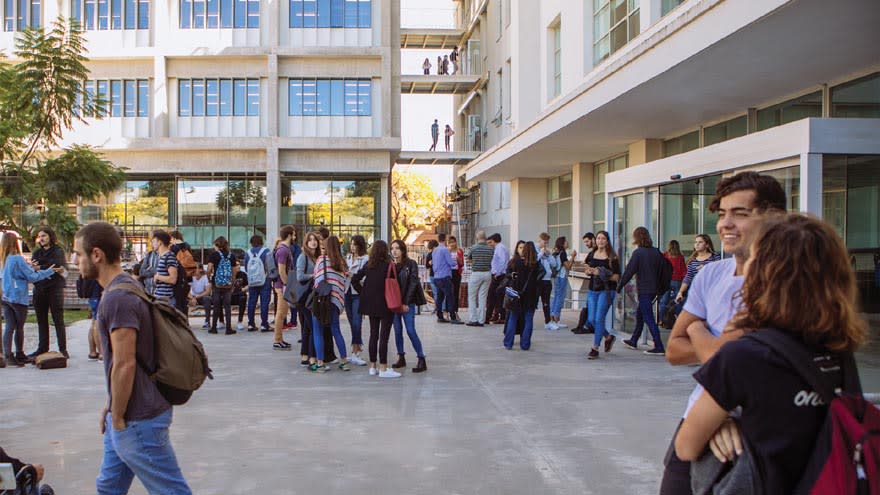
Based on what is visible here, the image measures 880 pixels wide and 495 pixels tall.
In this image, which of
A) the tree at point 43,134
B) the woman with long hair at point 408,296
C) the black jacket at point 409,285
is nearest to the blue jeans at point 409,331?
the woman with long hair at point 408,296

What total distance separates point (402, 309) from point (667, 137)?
10.1 meters

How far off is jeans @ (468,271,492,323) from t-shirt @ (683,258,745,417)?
40.5 feet

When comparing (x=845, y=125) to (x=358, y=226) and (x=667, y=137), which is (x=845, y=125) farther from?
(x=358, y=226)

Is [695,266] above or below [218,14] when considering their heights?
below

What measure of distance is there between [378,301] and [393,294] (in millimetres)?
211

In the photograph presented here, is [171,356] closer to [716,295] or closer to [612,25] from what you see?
[716,295]

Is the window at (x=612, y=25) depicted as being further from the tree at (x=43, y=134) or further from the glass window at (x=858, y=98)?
the tree at (x=43, y=134)

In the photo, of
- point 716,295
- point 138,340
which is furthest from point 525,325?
point 716,295

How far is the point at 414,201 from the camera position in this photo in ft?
212

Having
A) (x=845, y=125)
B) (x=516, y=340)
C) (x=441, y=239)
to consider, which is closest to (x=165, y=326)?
(x=845, y=125)

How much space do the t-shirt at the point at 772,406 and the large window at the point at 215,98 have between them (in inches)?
1194

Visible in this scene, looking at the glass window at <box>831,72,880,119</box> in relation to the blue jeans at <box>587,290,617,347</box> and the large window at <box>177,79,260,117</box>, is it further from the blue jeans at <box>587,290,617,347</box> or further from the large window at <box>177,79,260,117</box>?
the large window at <box>177,79,260,117</box>

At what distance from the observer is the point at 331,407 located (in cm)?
805

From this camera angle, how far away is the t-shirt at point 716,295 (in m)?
2.80
